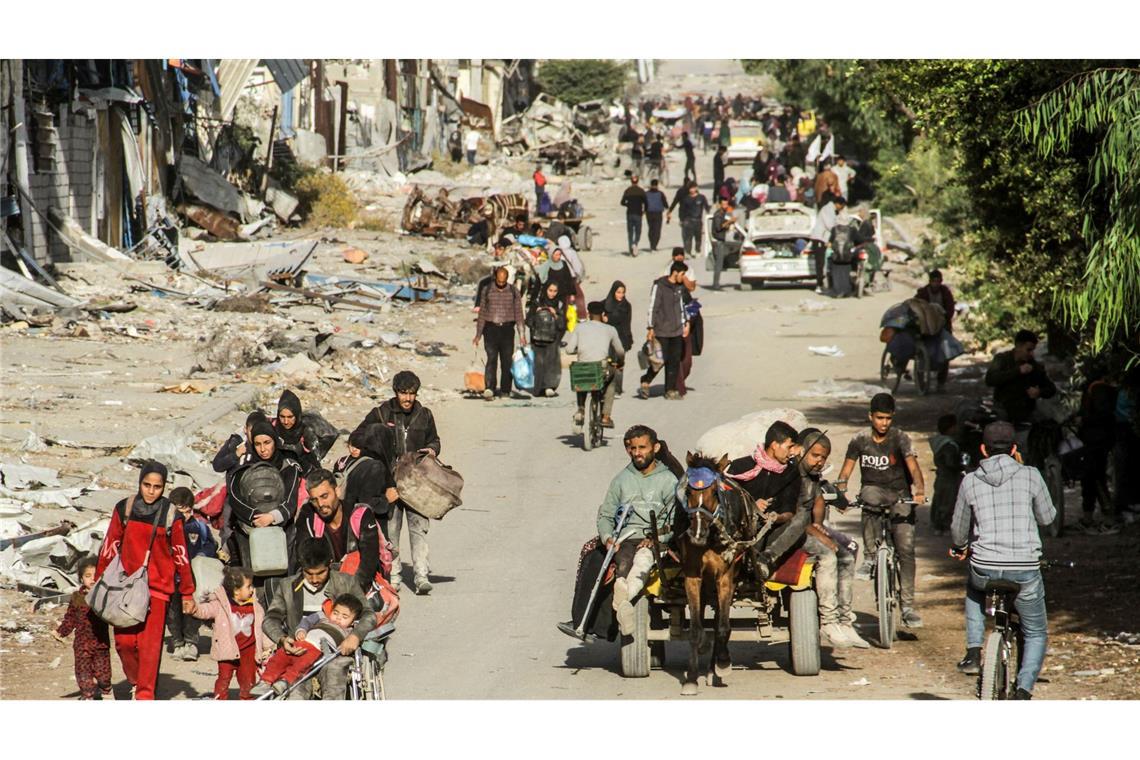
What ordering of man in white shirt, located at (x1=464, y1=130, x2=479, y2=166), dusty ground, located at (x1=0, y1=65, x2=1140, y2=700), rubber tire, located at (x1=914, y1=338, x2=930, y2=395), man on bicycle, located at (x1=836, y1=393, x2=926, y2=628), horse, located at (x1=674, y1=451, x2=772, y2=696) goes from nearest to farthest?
horse, located at (x1=674, y1=451, x2=772, y2=696) < dusty ground, located at (x1=0, y1=65, x2=1140, y2=700) < man on bicycle, located at (x1=836, y1=393, x2=926, y2=628) < rubber tire, located at (x1=914, y1=338, x2=930, y2=395) < man in white shirt, located at (x1=464, y1=130, x2=479, y2=166)

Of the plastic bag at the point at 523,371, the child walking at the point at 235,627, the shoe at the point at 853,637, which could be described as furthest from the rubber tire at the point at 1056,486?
the child walking at the point at 235,627

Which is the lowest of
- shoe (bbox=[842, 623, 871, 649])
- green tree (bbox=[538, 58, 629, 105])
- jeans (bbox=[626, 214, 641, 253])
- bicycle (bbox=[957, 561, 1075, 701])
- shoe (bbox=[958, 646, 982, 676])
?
shoe (bbox=[842, 623, 871, 649])

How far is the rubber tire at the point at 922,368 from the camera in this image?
899 inches

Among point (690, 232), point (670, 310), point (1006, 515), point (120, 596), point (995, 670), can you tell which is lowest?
point (995, 670)

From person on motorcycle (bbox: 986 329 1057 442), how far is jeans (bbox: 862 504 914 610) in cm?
406

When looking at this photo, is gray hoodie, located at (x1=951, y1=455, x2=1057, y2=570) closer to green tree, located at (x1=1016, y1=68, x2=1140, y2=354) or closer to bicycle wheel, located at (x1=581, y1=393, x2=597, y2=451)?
green tree, located at (x1=1016, y1=68, x2=1140, y2=354)

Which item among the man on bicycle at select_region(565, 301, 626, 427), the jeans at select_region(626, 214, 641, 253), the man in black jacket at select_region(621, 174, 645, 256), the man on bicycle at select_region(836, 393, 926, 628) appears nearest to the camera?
the man on bicycle at select_region(836, 393, 926, 628)

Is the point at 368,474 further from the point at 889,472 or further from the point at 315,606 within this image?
the point at 889,472

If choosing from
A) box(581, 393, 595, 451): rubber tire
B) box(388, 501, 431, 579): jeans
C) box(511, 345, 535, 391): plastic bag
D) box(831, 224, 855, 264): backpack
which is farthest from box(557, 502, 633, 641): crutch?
box(831, 224, 855, 264): backpack

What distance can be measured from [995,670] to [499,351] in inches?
510

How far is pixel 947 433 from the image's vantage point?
49.0 ft

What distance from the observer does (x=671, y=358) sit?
70.4ft

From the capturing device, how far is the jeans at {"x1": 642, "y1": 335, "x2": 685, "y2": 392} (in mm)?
21375

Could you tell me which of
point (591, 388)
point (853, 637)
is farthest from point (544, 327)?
point (853, 637)
